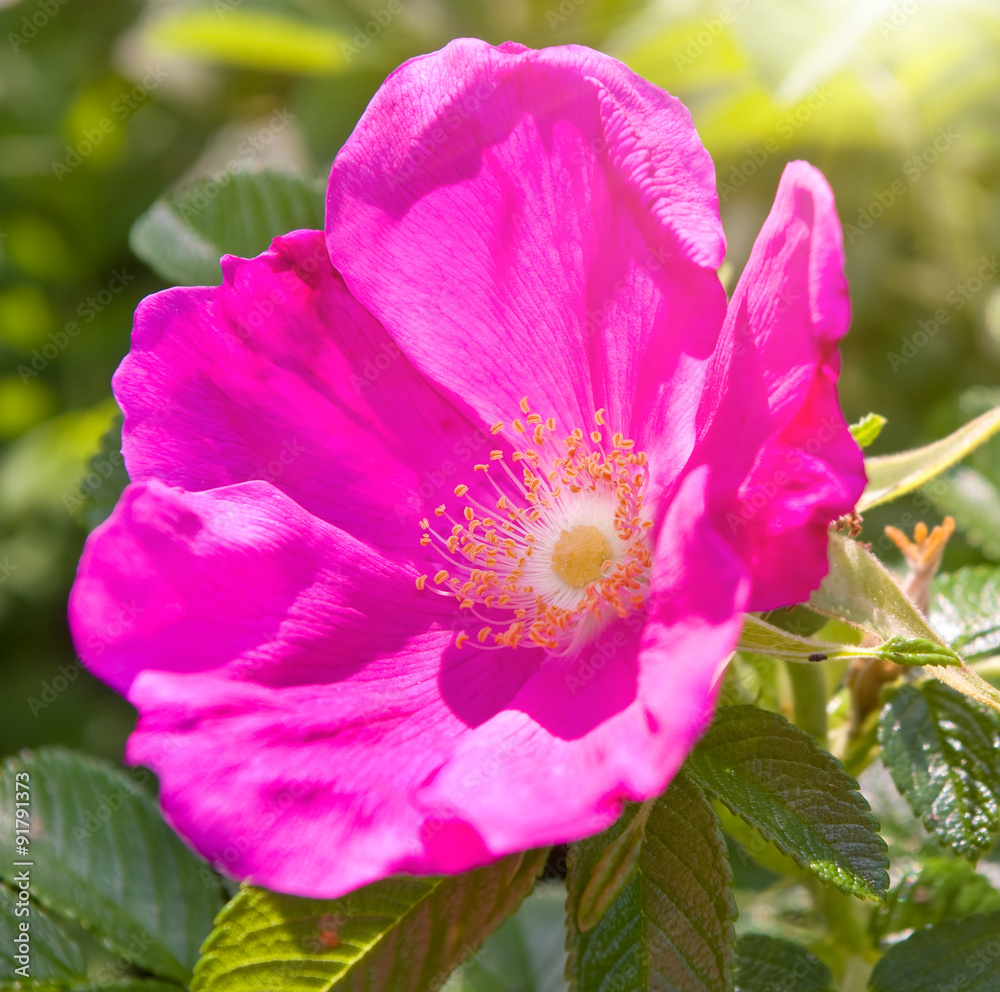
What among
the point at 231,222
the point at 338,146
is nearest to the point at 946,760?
the point at 231,222

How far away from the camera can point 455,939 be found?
3.33 feet

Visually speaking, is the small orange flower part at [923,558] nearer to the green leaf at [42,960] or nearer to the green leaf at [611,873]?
the green leaf at [611,873]

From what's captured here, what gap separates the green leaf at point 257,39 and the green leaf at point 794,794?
6.28ft

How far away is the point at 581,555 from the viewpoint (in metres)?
1.29

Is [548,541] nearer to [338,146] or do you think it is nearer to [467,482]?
[467,482]

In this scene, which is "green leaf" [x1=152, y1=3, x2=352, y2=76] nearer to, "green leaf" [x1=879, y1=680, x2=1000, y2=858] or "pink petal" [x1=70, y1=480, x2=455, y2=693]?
"pink petal" [x1=70, y1=480, x2=455, y2=693]

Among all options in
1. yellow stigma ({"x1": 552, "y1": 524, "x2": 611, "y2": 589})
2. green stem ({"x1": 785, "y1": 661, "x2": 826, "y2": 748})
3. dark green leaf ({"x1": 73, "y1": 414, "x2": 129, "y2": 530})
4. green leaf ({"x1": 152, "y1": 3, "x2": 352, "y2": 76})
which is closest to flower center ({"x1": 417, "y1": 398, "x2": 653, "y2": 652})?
yellow stigma ({"x1": 552, "y1": 524, "x2": 611, "y2": 589})

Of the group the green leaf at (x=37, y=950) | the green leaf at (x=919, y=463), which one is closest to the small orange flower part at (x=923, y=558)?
the green leaf at (x=919, y=463)

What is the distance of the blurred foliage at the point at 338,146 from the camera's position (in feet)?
6.11

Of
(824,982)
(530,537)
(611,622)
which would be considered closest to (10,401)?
(530,537)

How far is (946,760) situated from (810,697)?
0.14 metres

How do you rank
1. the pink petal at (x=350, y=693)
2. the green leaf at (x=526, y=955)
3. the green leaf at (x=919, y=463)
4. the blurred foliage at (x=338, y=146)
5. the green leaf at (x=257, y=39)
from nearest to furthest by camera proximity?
the pink petal at (x=350, y=693)
the green leaf at (x=919, y=463)
the green leaf at (x=526, y=955)
the blurred foliage at (x=338, y=146)
the green leaf at (x=257, y=39)

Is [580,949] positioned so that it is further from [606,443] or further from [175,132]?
[175,132]

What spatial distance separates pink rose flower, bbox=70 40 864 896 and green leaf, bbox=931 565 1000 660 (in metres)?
0.37
